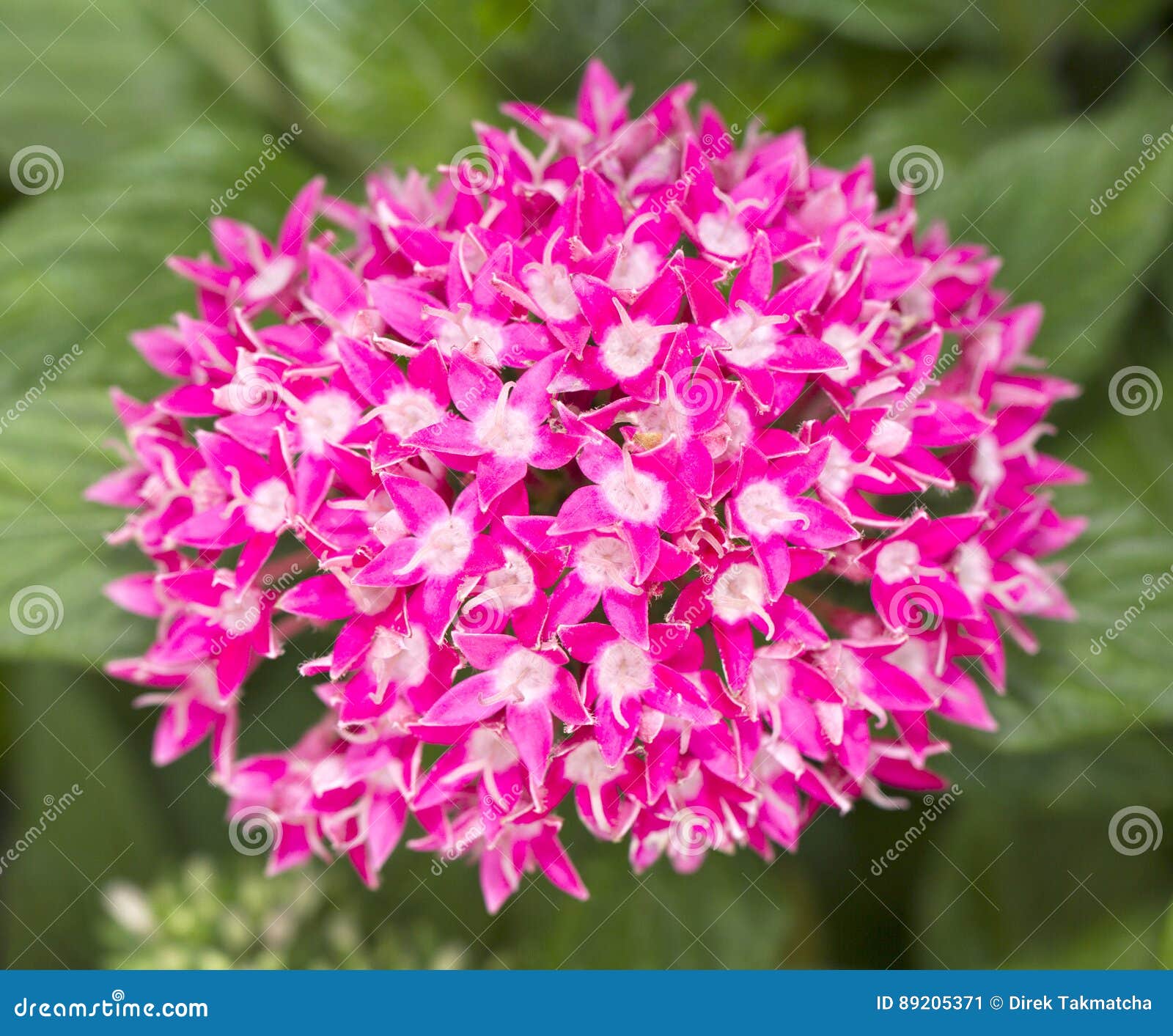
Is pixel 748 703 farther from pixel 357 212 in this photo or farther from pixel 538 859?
pixel 357 212

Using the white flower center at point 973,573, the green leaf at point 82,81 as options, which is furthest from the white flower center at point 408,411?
the green leaf at point 82,81

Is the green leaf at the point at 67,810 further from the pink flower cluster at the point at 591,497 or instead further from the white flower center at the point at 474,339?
the white flower center at the point at 474,339

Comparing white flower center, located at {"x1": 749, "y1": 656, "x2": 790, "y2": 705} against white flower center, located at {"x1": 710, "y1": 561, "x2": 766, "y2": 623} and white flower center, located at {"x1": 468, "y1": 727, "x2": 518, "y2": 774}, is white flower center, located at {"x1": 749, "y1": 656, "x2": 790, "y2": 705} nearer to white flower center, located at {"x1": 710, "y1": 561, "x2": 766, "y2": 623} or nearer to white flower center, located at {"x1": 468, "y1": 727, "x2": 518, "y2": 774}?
white flower center, located at {"x1": 710, "y1": 561, "x2": 766, "y2": 623}

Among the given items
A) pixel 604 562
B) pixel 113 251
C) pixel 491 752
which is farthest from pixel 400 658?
pixel 113 251

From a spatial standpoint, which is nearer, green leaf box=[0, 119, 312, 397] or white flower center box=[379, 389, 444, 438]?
white flower center box=[379, 389, 444, 438]

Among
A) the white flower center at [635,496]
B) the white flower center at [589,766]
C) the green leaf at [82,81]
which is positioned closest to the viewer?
the white flower center at [635,496]

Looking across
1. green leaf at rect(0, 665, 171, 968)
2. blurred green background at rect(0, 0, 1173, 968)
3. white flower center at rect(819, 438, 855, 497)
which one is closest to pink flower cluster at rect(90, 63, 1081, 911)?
white flower center at rect(819, 438, 855, 497)

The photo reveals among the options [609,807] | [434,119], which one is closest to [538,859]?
[609,807]
